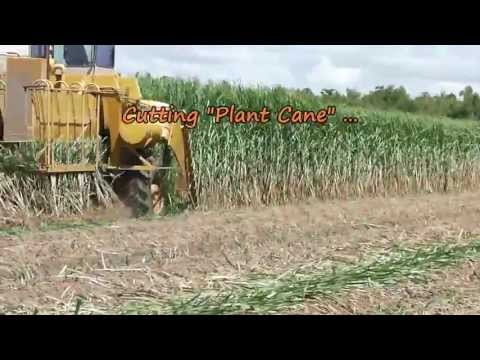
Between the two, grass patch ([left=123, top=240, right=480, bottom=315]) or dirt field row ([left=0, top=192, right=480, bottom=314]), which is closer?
grass patch ([left=123, top=240, right=480, bottom=315])

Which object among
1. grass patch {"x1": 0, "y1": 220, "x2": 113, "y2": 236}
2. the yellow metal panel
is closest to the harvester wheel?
grass patch {"x1": 0, "y1": 220, "x2": 113, "y2": 236}

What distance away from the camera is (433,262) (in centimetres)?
618

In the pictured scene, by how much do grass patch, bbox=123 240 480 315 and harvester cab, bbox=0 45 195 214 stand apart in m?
2.45

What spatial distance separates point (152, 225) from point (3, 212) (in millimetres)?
1528

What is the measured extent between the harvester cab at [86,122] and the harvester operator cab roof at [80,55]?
0.4 inches

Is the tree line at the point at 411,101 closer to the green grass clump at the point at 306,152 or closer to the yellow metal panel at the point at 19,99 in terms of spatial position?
the green grass clump at the point at 306,152

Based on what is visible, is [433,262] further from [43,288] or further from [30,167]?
[30,167]

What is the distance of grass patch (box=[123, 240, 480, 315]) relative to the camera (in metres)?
4.62

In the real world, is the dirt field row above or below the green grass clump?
below

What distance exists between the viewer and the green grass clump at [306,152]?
848 cm

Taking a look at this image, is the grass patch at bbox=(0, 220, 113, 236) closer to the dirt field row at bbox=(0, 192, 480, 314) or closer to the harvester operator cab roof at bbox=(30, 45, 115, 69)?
the dirt field row at bbox=(0, 192, 480, 314)

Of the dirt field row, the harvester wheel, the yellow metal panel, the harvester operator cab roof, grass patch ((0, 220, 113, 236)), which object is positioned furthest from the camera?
the harvester wheel

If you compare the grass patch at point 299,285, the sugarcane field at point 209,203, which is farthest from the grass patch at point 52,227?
the grass patch at point 299,285

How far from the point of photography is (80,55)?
23.4 ft
